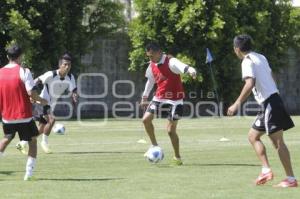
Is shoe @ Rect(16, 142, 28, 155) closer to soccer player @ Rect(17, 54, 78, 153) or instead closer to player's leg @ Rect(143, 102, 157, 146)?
soccer player @ Rect(17, 54, 78, 153)

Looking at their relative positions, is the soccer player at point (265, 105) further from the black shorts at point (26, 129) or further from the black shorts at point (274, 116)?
the black shorts at point (26, 129)

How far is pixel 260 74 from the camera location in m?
11.6

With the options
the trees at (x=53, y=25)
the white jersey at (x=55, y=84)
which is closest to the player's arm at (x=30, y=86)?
the white jersey at (x=55, y=84)

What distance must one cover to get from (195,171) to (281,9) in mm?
30254

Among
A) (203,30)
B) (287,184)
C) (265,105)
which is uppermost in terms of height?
(265,105)

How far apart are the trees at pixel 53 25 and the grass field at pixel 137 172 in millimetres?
14991

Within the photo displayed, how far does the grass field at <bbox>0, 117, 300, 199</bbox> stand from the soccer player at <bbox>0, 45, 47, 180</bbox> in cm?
72

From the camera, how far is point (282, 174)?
1312 centimetres

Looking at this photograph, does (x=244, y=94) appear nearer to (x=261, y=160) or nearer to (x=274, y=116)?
(x=274, y=116)

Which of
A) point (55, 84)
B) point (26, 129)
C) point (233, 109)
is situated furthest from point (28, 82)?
point (55, 84)

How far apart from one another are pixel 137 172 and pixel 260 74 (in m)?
3.12

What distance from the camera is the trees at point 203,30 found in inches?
1550

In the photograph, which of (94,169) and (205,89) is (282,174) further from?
(205,89)

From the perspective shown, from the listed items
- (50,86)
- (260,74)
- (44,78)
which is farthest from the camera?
(50,86)
